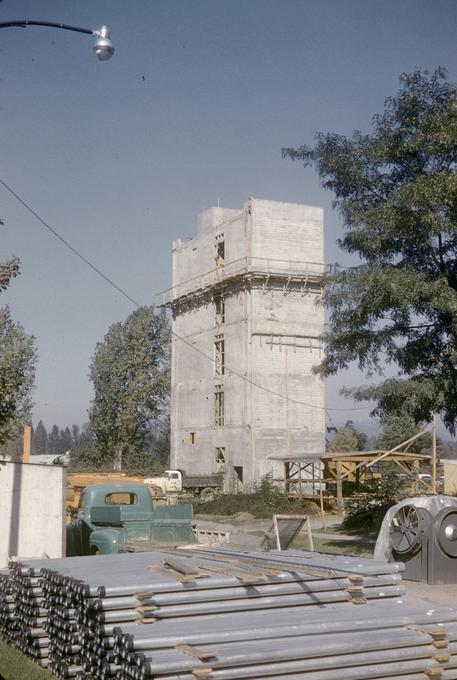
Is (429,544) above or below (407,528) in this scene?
below

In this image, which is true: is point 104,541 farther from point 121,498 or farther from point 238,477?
point 238,477

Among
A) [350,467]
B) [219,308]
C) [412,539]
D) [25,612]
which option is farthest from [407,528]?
[219,308]

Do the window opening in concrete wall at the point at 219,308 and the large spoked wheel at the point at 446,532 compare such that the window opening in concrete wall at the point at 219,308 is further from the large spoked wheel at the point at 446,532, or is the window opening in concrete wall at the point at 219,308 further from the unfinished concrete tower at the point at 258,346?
the large spoked wheel at the point at 446,532

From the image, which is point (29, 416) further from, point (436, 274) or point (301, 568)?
point (301, 568)

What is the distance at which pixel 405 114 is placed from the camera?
20.3 m

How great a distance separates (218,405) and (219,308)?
6234 mm

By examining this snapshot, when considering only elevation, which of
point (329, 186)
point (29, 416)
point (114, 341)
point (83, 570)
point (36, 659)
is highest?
point (114, 341)

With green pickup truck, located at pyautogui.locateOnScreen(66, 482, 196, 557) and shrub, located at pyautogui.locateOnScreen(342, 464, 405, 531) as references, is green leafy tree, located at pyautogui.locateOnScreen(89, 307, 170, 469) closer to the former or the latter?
shrub, located at pyautogui.locateOnScreen(342, 464, 405, 531)

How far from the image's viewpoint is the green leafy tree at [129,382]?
81.1 meters

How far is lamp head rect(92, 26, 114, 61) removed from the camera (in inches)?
453

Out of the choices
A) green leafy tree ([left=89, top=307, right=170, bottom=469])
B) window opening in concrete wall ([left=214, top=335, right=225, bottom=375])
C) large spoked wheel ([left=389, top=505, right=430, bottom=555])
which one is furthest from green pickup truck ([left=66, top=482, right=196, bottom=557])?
green leafy tree ([left=89, top=307, right=170, bottom=469])

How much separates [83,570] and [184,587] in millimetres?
2053

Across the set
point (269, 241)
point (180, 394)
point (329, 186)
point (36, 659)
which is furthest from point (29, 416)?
point (36, 659)

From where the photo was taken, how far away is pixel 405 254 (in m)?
20.2
